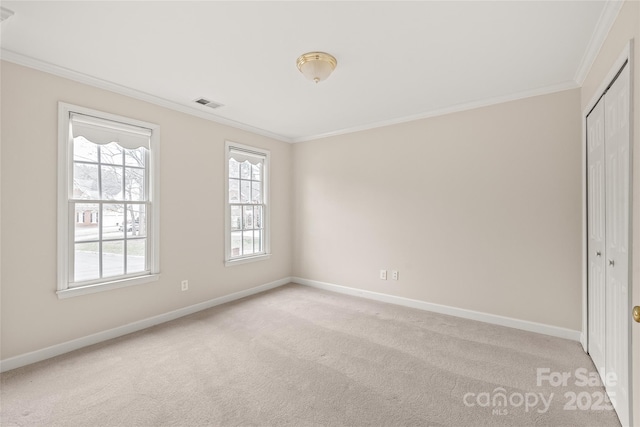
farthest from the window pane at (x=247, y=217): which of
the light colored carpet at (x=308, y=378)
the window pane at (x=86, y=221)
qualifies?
the window pane at (x=86, y=221)

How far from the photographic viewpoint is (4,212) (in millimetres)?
2395

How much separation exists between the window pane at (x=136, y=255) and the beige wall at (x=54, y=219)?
195mm

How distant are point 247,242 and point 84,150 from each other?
2367mm

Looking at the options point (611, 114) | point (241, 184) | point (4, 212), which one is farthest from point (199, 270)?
point (611, 114)

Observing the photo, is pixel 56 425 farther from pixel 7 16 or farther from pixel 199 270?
pixel 7 16

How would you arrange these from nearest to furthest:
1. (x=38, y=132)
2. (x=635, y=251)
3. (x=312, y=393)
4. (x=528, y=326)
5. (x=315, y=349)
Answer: (x=635, y=251), (x=312, y=393), (x=38, y=132), (x=315, y=349), (x=528, y=326)

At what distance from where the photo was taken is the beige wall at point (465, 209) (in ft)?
9.87

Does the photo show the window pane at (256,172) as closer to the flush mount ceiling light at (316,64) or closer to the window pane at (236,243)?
the window pane at (236,243)

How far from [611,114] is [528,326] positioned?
89.5 inches

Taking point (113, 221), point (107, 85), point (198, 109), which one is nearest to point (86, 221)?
point (113, 221)

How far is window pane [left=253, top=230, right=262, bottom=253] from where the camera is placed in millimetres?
4750

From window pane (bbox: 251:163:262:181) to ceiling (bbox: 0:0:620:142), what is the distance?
1.40m

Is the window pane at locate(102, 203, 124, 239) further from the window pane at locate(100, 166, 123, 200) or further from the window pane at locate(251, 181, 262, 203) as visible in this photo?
the window pane at locate(251, 181, 262, 203)

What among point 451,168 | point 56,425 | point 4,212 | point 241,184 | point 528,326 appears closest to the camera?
point 56,425
